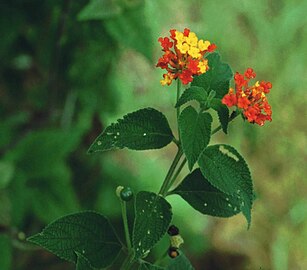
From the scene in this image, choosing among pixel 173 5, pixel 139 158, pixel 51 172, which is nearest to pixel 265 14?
pixel 173 5

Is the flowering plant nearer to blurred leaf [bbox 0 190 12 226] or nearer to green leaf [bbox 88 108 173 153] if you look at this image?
green leaf [bbox 88 108 173 153]

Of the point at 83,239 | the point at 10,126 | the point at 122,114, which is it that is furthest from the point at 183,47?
the point at 122,114

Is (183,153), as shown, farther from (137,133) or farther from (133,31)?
(133,31)

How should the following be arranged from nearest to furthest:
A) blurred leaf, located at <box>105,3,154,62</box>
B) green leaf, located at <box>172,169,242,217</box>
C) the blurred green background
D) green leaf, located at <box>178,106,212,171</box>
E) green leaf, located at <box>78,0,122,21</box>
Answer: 1. green leaf, located at <box>178,106,212,171</box>
2. green leaf, located at <box>172,169,242,217</box>
3. green leaf, located at <box>78,0,122,21</box>
4. blurred leaf, located at <box>105,3,154,62</box>
5. the blurred green background

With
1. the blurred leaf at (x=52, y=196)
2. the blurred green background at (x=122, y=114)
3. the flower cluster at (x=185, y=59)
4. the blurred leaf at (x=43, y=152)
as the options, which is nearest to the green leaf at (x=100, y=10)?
the blurred green background at (x=122, y=114)

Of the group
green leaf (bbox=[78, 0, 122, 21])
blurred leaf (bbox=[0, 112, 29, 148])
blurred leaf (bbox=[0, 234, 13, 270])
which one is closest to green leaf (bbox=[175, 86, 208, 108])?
green leaf (bbox=[78, 0, 122, 21])

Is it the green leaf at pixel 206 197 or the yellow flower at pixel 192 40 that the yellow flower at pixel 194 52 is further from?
the green leaf at pixel 206 197

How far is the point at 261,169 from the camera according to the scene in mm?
2311

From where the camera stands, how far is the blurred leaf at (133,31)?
5.04 ft

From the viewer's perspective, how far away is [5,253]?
146cm

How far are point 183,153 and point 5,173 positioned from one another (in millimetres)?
908

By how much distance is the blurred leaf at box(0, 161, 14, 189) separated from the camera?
1594 mm

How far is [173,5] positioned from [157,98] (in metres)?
0.50

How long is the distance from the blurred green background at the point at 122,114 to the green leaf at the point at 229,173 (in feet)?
2.31
